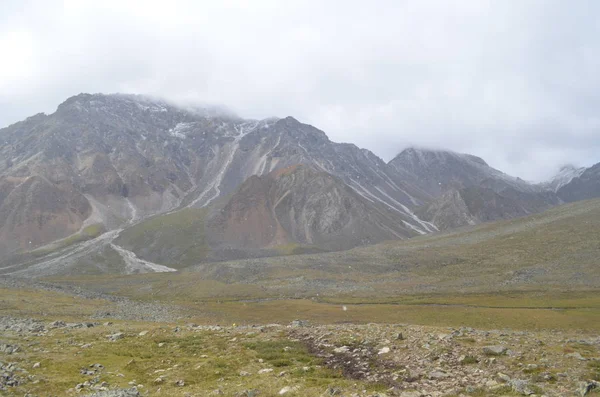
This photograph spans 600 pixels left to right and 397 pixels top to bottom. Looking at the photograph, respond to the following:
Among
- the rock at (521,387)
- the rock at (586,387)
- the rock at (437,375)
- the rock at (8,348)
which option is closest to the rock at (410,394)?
the rock at (437,375)

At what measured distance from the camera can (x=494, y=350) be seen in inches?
898

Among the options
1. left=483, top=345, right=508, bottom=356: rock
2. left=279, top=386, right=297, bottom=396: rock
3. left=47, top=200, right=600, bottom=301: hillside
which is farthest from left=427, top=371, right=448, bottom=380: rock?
left=47, top=200, right=600, bottom=301: hillside

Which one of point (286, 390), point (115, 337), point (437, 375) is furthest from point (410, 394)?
point (115, 337)

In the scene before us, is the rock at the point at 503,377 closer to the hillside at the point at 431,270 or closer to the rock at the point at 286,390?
the rock at the point at 286,390

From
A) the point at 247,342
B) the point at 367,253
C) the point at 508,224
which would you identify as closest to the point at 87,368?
the point at 247,342

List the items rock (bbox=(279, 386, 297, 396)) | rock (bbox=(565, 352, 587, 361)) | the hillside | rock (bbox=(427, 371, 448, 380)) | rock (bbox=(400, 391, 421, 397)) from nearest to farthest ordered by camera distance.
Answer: rock (bbox=(400, 391, 421, 397)), rock (bbox=(279, 386, 297, 396)), rock (bbox=(427, 371, 448, 380)), rock (bbox=(565, 352, 587, 361)), the hillside

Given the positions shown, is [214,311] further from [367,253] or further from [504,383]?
[367,253]

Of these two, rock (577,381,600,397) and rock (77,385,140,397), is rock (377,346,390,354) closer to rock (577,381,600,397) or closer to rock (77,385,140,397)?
rock (577,381,600,397)

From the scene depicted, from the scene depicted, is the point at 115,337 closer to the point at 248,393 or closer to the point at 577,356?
the point at 248,393

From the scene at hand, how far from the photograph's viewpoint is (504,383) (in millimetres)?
17844

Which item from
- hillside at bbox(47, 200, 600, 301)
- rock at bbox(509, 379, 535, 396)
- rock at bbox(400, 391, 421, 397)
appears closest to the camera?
rock at bbox(509, 379, 535, 396)

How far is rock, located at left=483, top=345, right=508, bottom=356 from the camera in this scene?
22.6 metres

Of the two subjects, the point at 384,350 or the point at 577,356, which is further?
A: the point at 384,350

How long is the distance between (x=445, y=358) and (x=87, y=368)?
20080 millimetres
